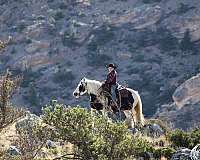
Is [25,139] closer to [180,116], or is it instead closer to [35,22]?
[180,116]

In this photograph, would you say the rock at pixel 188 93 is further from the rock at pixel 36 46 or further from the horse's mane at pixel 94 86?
the horse's mane at pixel 94 86

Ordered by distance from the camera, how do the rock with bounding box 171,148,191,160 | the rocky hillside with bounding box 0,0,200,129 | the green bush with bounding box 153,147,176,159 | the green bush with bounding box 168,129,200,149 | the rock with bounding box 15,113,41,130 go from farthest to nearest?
1. the rocky hillside with bounding box 0,0,200,129
2. the green bush with bounding box 168,129,200,149
3. the green bush with bounding box 153,147,176,159
4. the rock with bounding box 15,113,41,130
5. the rock with bounding box 171,148,191,160

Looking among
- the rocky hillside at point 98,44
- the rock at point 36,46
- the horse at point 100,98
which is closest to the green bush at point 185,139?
the horse at point 100,98

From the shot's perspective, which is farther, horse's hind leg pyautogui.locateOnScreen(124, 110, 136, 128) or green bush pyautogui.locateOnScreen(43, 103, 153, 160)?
horse's hind leg pyautogui.locateOnScreen(124, 110, 136, 128)

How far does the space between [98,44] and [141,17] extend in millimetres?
8998

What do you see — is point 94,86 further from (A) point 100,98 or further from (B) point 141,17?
(B) point 141,17

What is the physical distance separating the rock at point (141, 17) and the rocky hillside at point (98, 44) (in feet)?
0.53

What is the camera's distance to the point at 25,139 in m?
9.48

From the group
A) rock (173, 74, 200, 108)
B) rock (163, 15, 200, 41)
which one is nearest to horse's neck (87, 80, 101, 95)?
rock (173, 74, 200, 108)

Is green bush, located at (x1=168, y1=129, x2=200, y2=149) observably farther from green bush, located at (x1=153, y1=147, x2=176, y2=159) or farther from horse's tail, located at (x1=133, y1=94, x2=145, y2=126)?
horse's tail, located at (x1=133, y1=94, x2=145, y2=126)

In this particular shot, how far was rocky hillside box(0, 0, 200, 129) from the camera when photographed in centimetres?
7606

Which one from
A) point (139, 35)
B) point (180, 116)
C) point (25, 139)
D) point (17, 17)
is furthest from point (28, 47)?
point (25, 139)

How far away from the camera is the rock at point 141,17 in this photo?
289 feet

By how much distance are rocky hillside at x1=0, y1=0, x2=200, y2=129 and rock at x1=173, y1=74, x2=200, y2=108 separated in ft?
13.6
